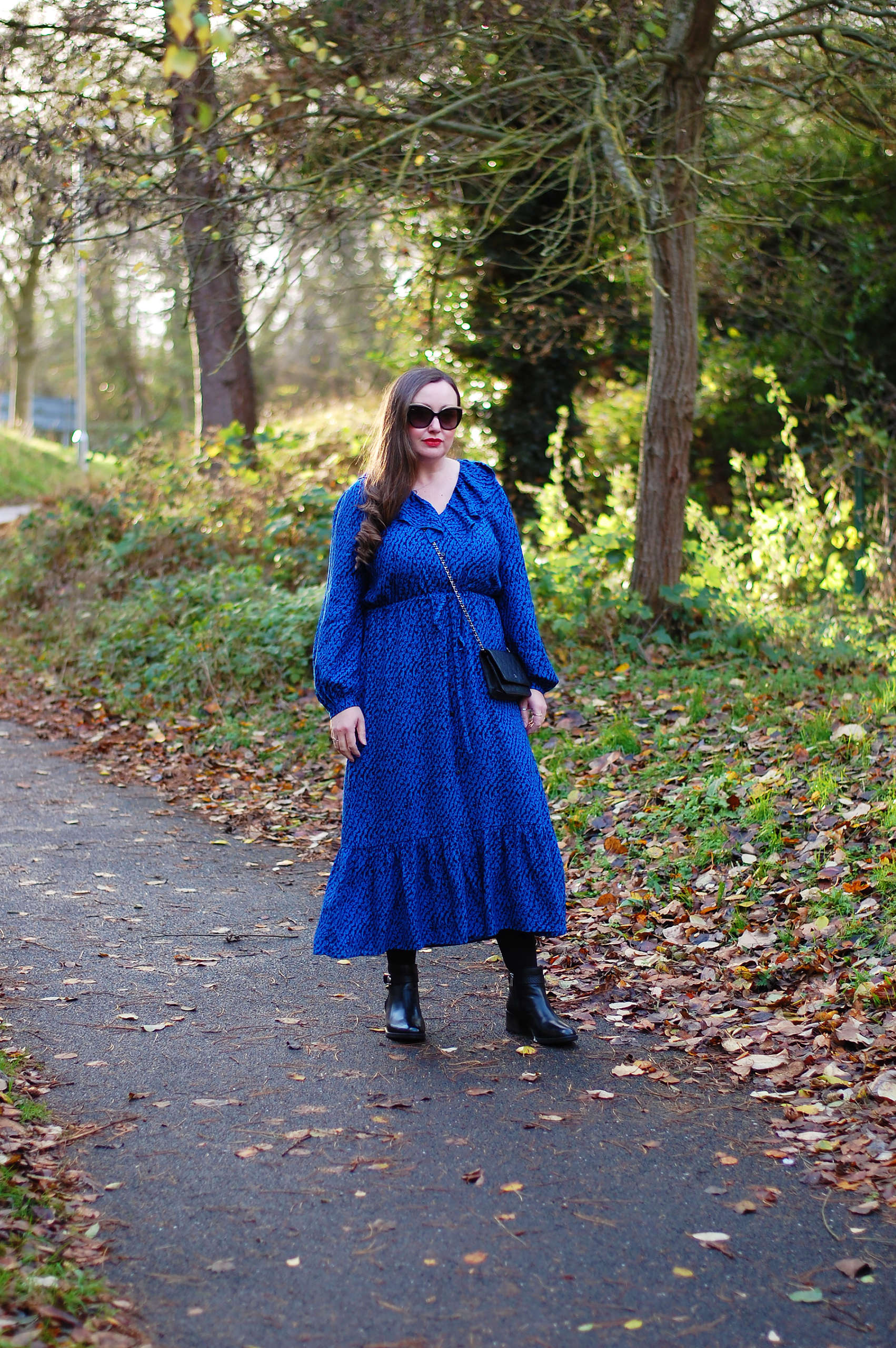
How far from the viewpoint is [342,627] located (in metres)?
3.92

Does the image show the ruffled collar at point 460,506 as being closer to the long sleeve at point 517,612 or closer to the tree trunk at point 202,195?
the long sleeve at point 517,612

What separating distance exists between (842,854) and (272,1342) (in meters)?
3.16

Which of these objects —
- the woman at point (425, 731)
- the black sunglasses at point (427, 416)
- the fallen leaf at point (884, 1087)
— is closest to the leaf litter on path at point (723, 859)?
the fallen leaf at point (884, 1087)

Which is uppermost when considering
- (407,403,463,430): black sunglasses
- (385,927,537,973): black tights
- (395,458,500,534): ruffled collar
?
(407,403,463,430): black sunglasses

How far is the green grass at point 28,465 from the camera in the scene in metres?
24.4

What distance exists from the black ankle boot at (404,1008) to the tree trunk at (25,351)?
1055 inches

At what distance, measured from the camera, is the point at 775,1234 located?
2885mm

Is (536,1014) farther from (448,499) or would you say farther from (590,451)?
(590,451)

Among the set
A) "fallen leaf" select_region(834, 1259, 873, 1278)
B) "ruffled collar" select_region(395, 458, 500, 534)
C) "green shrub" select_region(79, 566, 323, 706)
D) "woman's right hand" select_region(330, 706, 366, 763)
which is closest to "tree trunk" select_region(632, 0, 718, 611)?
"green shrub" select_region(79, 566, 323, 706)

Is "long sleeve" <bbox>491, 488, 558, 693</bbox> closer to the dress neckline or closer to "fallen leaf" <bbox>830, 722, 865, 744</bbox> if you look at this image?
the dress neckline

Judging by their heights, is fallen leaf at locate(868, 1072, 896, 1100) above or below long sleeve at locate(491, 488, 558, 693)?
below

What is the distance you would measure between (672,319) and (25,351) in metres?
25.9

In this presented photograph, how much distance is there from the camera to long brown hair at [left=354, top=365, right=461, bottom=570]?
12.8ft

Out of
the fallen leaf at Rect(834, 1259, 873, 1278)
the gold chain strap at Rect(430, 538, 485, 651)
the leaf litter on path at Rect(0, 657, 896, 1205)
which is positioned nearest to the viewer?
the fallen leaf at Rect(834, 1259, 873, 1278)
